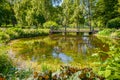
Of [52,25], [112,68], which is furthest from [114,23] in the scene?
[112,68]

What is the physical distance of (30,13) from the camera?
52.2 m

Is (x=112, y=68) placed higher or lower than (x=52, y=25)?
higher

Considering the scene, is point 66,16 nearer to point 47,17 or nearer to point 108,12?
point 47,17

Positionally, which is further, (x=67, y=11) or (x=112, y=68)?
(x=67, y=11)

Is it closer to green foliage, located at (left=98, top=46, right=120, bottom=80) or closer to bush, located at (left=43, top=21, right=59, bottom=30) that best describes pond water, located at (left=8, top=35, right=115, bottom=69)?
green foliage, located at (left=98, top=46, right=120, bottom=80)

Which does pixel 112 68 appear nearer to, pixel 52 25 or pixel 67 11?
pixel 52 25

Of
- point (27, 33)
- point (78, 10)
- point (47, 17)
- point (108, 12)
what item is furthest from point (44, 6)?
point (27, 33)

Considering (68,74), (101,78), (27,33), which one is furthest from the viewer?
(27,33)

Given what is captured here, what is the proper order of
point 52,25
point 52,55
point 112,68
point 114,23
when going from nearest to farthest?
point 112,68 < point 52,55 < point 114,23 < point 52,25

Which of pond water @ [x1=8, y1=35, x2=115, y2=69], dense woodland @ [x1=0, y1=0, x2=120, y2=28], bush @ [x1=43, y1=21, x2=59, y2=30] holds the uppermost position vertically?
dense woodland @ [x1=0, y1=0, x2=120, y2=28]

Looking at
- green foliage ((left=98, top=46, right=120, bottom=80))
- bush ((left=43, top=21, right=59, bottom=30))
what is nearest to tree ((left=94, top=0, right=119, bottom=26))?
bush ((left=43, top=21, right=59, bottom=30))

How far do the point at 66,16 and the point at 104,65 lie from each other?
167 ft

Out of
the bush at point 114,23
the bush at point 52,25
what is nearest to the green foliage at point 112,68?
the bush at point 52,25

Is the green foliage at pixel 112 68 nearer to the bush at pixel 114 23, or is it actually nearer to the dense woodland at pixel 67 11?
the bush at pixel 114 23
